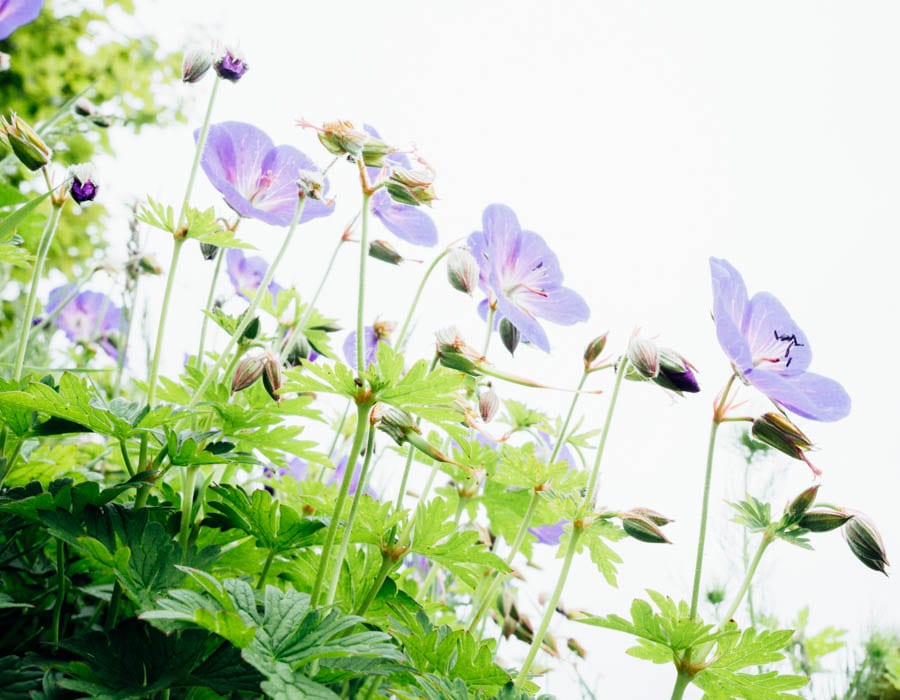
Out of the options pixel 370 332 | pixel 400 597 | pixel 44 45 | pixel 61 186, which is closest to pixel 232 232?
pixel 61 186

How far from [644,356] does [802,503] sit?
0.72 feet

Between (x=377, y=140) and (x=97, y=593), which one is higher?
(x=377, y=140)

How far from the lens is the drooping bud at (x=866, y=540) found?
2.58 ft

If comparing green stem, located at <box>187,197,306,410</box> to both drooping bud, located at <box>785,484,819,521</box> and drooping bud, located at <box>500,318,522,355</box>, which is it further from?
drooping bud, located at <box>785,484,819,521</box>

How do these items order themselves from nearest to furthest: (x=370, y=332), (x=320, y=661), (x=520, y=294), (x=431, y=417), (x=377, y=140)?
(x=320, y=661) < (x=431, y=417) < (x=377, y=140) < (x=520, y=294) < (x=370, y=332)

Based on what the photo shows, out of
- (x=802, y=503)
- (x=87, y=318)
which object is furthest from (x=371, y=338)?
(x=87, y=318)

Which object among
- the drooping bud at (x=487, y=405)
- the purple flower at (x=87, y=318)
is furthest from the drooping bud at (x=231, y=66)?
the purple flower at (x=87, y=318)

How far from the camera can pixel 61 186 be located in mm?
810

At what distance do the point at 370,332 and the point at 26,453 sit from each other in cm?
48

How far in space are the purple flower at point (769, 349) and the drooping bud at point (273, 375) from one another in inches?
17.1

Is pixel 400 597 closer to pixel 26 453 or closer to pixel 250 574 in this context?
pixel 250 574

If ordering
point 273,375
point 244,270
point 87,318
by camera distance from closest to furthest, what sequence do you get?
point 273,375 → point 244,270 → point 87,318

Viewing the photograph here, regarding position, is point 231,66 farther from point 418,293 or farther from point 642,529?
point 642,529

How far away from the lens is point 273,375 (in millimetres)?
721
